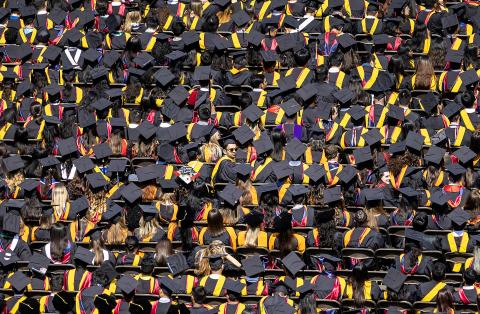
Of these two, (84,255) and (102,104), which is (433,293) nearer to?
(84,255)

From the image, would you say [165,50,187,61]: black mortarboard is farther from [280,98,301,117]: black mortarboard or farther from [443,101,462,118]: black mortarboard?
[443,101,462,118]: black mortarboard

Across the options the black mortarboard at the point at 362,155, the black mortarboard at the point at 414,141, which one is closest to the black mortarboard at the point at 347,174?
the black mortarboard at the point at 362,155

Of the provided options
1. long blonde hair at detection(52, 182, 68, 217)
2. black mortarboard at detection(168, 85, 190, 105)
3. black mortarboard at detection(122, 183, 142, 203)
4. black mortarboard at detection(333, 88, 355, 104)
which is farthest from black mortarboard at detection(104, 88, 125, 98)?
black mortarboard at detection(333, 88, 355, 104)

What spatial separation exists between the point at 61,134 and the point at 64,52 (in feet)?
3.98

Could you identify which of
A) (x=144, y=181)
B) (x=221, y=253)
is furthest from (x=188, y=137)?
(x=221, y=253)

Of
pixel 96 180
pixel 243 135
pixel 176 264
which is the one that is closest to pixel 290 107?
pixel 243 135

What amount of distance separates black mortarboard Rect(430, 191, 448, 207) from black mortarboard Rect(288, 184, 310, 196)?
45.9 inches

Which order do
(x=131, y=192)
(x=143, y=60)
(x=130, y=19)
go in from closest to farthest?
1. (x=131, y=192)
2. (x=143, y=60)
3. (x=130, y=19)

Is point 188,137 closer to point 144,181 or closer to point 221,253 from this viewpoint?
point 144,181

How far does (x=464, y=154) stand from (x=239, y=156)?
214 centimetres

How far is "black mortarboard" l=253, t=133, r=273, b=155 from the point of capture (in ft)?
52.0

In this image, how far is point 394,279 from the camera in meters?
14.5

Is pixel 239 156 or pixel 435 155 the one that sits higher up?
pixel 435 155

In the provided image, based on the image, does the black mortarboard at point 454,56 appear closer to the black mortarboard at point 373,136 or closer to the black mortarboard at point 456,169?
the black mortarboard at point 373,136
